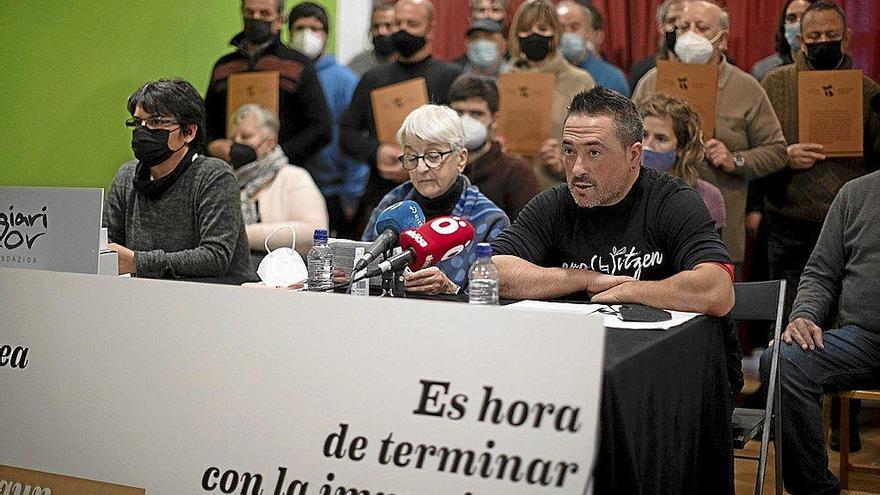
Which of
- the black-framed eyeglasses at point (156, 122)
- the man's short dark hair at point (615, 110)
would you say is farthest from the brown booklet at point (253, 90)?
the man's short dark hair at point (615, 110)

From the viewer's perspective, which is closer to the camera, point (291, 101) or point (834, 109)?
point (834, 109)

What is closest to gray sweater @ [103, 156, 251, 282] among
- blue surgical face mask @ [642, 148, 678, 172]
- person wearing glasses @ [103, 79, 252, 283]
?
person wearing glasses @ [103, 79, 252, 283]

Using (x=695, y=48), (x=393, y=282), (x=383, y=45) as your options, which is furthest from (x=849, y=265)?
(x=383, y=45)

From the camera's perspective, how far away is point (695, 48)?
4613mm

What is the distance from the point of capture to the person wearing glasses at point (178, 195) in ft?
12.2

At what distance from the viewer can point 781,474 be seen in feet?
10.5

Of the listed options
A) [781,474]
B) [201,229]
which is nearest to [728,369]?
[781,474]

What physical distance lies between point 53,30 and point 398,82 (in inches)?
68.5

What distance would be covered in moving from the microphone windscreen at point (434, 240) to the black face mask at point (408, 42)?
290 centimetres

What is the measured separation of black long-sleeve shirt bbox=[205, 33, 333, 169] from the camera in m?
5.74

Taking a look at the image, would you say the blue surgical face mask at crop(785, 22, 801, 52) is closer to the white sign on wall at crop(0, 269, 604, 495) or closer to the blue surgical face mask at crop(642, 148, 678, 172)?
the blue surgical face mask at crop(642, 148, 678, 172)

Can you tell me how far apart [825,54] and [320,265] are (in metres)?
2.72

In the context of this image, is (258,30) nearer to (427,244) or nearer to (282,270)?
(282,270)

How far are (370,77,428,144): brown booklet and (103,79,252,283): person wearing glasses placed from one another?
150 centimetres
